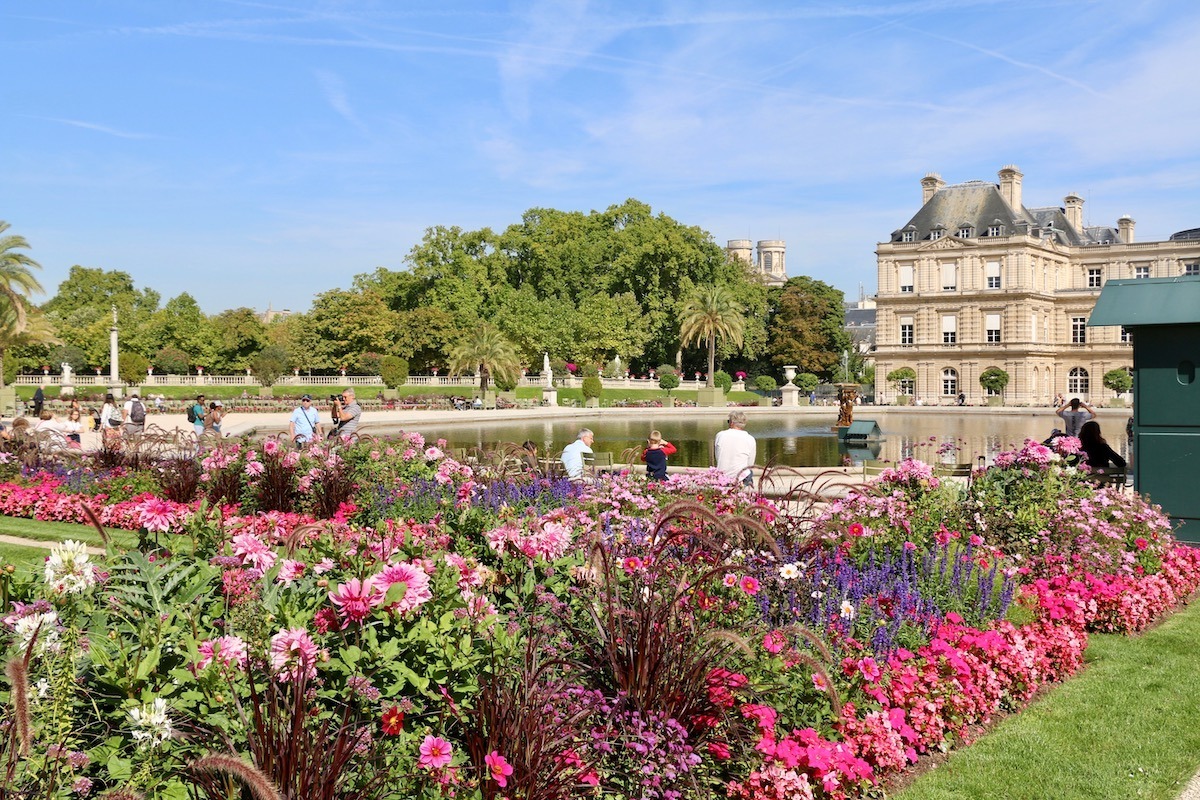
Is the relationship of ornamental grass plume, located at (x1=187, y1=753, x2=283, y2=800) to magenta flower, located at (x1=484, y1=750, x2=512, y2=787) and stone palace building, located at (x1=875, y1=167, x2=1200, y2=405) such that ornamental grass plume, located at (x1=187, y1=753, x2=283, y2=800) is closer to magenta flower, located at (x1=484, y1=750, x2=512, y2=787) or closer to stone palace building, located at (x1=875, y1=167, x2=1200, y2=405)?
magenta flower, located at (x1=484, y1=750, x2=512, y2=787)

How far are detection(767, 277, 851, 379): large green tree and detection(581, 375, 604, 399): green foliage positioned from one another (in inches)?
933

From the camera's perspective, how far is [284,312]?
154 meters

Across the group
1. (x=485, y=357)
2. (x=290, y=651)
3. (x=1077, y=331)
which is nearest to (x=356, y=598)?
(x=290, y=651)

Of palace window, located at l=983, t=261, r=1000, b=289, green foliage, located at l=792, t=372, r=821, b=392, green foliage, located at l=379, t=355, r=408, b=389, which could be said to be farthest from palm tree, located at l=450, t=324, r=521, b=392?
palace window, located at l=983, t=261, r=1000, b=289

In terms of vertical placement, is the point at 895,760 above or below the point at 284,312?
below

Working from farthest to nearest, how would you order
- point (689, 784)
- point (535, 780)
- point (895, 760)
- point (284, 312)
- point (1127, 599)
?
point (284, 312) < point (1127, 599) < point (895, 760) < point (689, 784) < point (535, 780)

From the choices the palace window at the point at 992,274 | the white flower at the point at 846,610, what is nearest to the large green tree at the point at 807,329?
the palace window at the point at 992,274

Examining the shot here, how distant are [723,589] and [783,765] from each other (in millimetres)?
1104

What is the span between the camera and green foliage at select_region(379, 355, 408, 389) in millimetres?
57656

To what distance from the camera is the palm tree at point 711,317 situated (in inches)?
2486

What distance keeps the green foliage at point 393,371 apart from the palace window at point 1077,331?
4669 cm

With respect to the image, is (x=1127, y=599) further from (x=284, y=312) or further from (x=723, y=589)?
(x=284, y=312)

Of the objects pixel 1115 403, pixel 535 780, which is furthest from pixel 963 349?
pixel 535 780

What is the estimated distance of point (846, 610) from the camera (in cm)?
511
